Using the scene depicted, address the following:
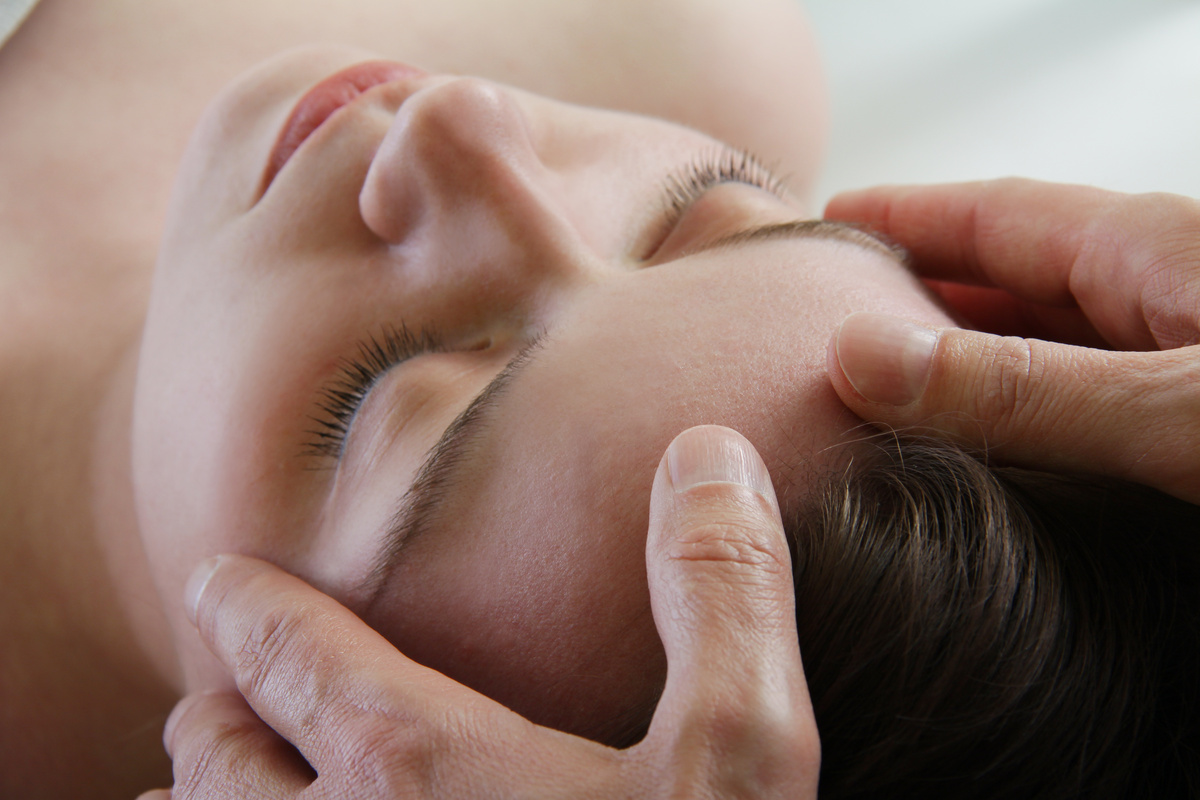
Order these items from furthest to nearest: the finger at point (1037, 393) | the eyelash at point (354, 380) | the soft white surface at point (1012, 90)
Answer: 1. the soft white surface at point (1012, 90)
2. the eyelash at point (354, 380)
3. the finger at point (1037, 393)

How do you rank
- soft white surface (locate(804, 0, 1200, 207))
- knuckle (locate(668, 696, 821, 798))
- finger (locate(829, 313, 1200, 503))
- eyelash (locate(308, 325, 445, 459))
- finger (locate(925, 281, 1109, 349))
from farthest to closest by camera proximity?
soft white surface (locate(804, 0, 1200, 207))
finger (locate(925, 281, 1109, 349))
eyelash (locate(308, 325, 445, 459))
finger (locate(829, 313, 1200, 503))
knuckle (locate(668, 696, 821, 798))

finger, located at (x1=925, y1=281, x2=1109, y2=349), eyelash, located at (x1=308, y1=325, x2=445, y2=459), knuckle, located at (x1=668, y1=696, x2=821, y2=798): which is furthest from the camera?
finger, located at (x1=925, y1=281, x2=1109, y2=349)

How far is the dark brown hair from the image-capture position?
19.4 inches

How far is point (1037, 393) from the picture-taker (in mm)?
508

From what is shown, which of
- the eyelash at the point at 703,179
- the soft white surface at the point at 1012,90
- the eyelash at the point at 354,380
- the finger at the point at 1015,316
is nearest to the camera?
the eyelash at the point at 354,380

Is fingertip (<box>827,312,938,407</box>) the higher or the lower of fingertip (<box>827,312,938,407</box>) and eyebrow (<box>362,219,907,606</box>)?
the higher

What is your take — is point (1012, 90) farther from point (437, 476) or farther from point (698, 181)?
point (437, 476)

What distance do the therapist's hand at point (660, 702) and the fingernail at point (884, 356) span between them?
0.33 feet

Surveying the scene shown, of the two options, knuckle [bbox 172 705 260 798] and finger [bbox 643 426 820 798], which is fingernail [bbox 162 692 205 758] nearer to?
knuckle [bbox 172 705 260 798]

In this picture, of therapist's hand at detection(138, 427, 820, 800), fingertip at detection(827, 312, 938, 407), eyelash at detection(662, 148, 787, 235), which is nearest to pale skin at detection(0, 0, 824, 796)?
therapist's hand at detection(138, 427, 820, 800)

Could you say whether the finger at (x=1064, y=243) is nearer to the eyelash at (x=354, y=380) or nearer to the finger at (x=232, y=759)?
the eyelash at (x=354, y=380)

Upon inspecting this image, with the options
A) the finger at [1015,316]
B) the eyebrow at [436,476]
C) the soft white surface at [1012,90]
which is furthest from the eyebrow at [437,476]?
the soft white surface at [1012,90]

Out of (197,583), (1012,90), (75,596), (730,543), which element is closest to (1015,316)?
(730,543)

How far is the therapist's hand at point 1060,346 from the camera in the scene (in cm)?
50
